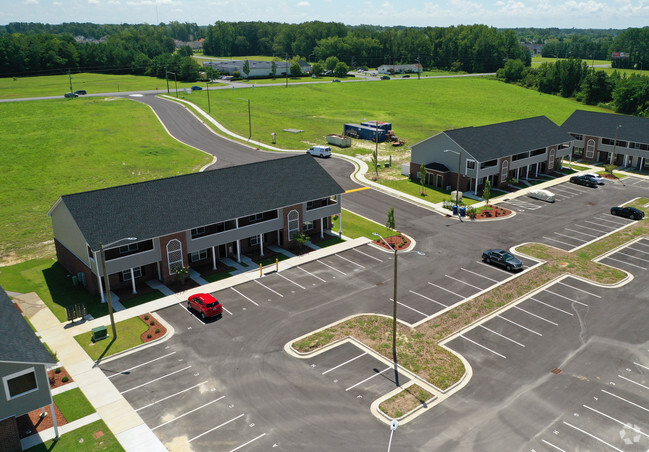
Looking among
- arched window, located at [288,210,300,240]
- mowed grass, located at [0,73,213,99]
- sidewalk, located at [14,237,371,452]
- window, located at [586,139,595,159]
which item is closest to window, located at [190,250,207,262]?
sidewalk, located at [14,237,371,452]

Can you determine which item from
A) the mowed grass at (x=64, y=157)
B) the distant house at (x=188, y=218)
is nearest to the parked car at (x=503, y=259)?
the distant house at (x=188, y=218)

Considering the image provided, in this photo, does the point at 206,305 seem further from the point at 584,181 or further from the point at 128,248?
the point at 584,181

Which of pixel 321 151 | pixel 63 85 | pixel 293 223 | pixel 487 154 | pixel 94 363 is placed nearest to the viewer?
pixel 94 363

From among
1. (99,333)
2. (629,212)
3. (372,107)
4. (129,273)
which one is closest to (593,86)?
(372,107)

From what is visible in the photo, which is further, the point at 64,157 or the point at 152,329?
the point at 64,157

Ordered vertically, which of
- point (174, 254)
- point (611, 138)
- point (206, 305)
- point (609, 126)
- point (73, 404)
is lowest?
point (73, 404)

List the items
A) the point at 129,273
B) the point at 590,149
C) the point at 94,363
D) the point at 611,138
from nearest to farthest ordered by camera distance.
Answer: the point at 94,363
the point at 129,273
the point at 611,138
the point at 590,149

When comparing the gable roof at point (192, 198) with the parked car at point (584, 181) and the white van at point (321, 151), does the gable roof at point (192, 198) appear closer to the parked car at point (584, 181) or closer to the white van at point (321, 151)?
the white van at point (321, 151)
